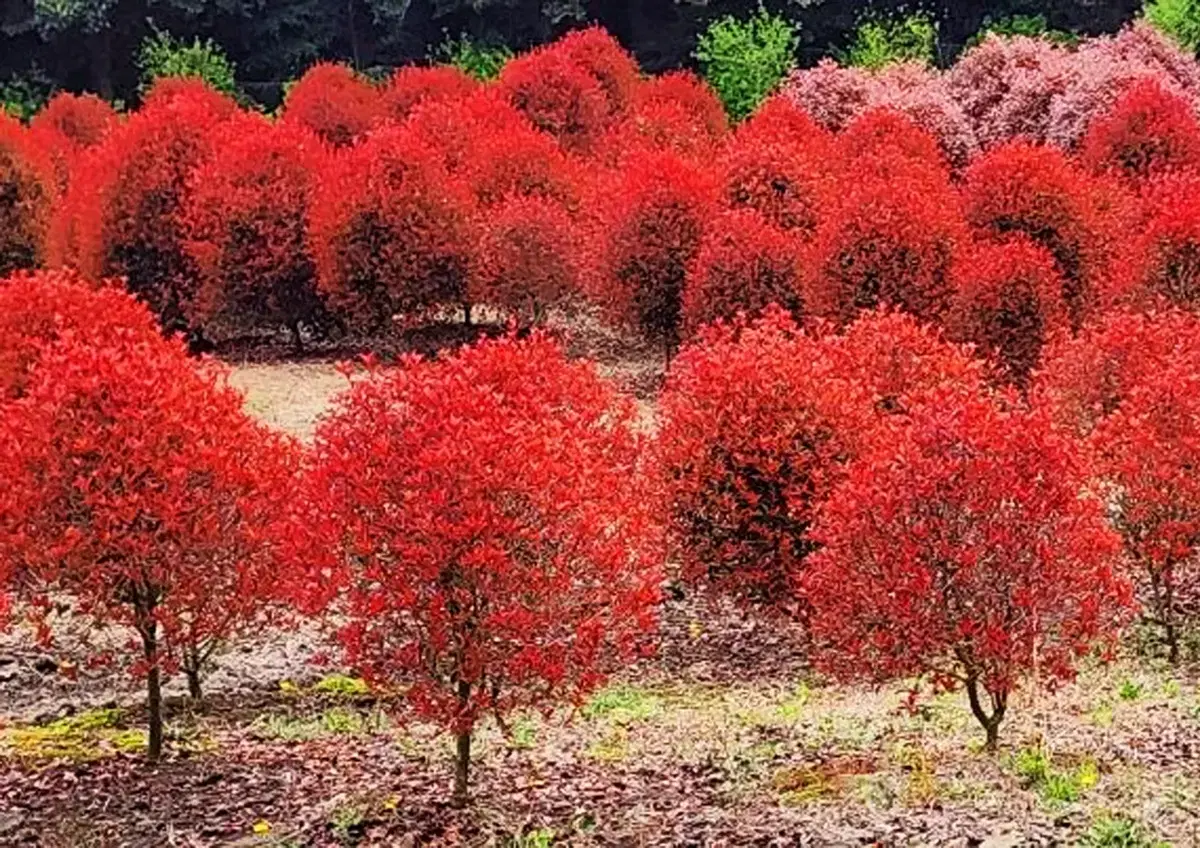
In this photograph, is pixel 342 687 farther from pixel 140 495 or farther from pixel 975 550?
pixel 975 550

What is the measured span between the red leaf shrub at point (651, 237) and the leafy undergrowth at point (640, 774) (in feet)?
41.4

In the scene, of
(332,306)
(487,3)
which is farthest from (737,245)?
(487,3)

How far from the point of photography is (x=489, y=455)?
8586 mm

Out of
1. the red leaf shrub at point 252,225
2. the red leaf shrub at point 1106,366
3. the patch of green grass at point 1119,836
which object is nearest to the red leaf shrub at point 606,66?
the red leaf shrub at point 252,225

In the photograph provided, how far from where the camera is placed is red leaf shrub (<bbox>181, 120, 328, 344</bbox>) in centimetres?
2531

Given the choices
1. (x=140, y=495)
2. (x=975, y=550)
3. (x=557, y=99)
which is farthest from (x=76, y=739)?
(x=557, y=99)

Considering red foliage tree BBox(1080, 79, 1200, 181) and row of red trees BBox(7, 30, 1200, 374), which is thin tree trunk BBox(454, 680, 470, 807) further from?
red foliage tree BBox(1080, 79, 1200, 181)

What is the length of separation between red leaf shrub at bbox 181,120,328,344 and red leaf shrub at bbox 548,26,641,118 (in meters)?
11.2

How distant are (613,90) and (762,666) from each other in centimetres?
2447

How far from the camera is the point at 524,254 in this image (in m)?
25.6

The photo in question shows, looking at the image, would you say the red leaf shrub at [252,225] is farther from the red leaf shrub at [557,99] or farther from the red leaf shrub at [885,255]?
the red leaf shrub at [557,99]

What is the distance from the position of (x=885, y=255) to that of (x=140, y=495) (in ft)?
46.8

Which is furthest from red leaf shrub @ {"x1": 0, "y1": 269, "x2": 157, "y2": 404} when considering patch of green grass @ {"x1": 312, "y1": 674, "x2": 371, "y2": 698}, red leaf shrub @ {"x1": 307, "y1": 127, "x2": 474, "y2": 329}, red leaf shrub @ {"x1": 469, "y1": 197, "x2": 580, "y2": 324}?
red leaf shrub @ {"x1": 469, "y1": 197, "x2": 580, "y2": 324}

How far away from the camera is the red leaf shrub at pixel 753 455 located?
43.2 feet
